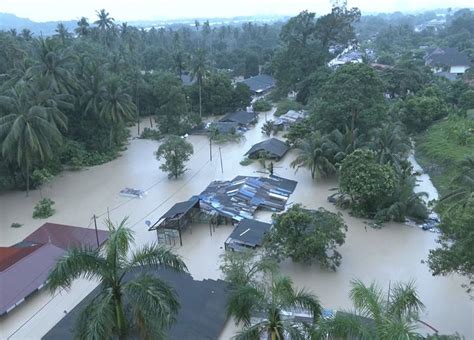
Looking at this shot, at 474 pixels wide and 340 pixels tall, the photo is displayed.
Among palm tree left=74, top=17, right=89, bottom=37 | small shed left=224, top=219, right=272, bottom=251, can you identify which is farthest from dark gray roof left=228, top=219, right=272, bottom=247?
palm tree left=74, top=17, right=89, bottom=37

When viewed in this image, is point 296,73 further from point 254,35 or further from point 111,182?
point 254,35

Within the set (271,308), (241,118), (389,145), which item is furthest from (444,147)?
(271,308)

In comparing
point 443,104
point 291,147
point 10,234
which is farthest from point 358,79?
point 10,234

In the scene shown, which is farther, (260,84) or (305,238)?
(260,84)

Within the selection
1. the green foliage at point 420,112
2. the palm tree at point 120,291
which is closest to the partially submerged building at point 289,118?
the green foliage at point 420,112

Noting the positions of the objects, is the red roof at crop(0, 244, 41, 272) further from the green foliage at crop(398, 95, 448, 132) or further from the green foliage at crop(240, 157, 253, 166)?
the green foliage at crop(398, 95, 448, 132)

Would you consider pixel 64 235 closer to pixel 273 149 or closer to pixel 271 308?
pixel 271 308
